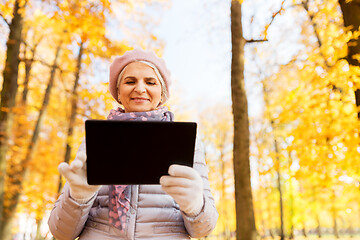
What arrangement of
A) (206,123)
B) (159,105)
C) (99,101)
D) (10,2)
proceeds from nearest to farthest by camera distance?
1. (159,105)
2. (10,2)
3. (99,101)
4. (206,123)

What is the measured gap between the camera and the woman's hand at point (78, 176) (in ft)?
4.40

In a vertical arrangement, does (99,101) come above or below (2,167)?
above

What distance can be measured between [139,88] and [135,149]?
64 centimetres

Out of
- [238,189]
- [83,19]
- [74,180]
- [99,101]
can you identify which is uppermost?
[83,19]

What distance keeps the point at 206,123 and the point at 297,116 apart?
57.6 ft

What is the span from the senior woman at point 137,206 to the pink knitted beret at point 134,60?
19 cm

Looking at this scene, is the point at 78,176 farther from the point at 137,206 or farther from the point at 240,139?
the point at 240,139

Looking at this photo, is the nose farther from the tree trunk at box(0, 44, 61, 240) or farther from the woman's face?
the tree trunk at box(0, 44, 61, 240)

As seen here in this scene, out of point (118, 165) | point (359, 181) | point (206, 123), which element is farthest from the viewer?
point (206, 123)

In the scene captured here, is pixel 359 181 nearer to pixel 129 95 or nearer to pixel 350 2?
pixel 350 2

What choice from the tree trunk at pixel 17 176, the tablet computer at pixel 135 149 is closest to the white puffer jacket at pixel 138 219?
the tablet computer at pixel 135 149

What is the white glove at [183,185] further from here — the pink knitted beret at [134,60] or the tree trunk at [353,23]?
the tree trunk at [353,23]

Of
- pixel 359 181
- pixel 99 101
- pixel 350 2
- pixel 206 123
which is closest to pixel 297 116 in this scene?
pixel 359 181

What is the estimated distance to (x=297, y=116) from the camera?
4.61 metres
